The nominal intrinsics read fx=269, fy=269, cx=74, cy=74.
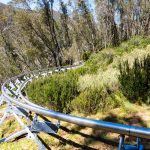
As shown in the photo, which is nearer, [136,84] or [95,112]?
[95,112]

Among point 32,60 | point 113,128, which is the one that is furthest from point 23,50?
point 113,128

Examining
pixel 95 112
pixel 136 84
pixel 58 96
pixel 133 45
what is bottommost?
pixel 133 45

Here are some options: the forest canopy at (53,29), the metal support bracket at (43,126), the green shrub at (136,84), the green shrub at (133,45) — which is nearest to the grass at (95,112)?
the green shrub at (136,84)

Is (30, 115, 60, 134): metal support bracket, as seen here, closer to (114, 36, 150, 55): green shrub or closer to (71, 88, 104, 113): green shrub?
(71, 88, 104, 113): green shrub

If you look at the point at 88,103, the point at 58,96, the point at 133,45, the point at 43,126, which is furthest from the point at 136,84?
the point at 133,45

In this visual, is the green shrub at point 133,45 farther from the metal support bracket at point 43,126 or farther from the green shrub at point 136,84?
the metal support bracket at point 43,126

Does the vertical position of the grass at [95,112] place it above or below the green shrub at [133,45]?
above

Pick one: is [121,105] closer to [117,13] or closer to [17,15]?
[17,15]

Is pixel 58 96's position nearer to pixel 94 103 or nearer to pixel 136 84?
pixel 94 103

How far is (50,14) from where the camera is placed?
120ft

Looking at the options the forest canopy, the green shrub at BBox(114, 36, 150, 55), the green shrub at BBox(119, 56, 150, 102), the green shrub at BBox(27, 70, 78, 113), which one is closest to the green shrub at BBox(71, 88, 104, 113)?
the green shrub at BBox(27, 70, 78, 113)

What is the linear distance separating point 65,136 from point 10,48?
4426 centimetres

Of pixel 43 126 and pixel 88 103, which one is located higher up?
pixel 43 126

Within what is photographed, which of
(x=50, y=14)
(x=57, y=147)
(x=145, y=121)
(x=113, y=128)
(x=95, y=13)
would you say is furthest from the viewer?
(x=95, y=13)
